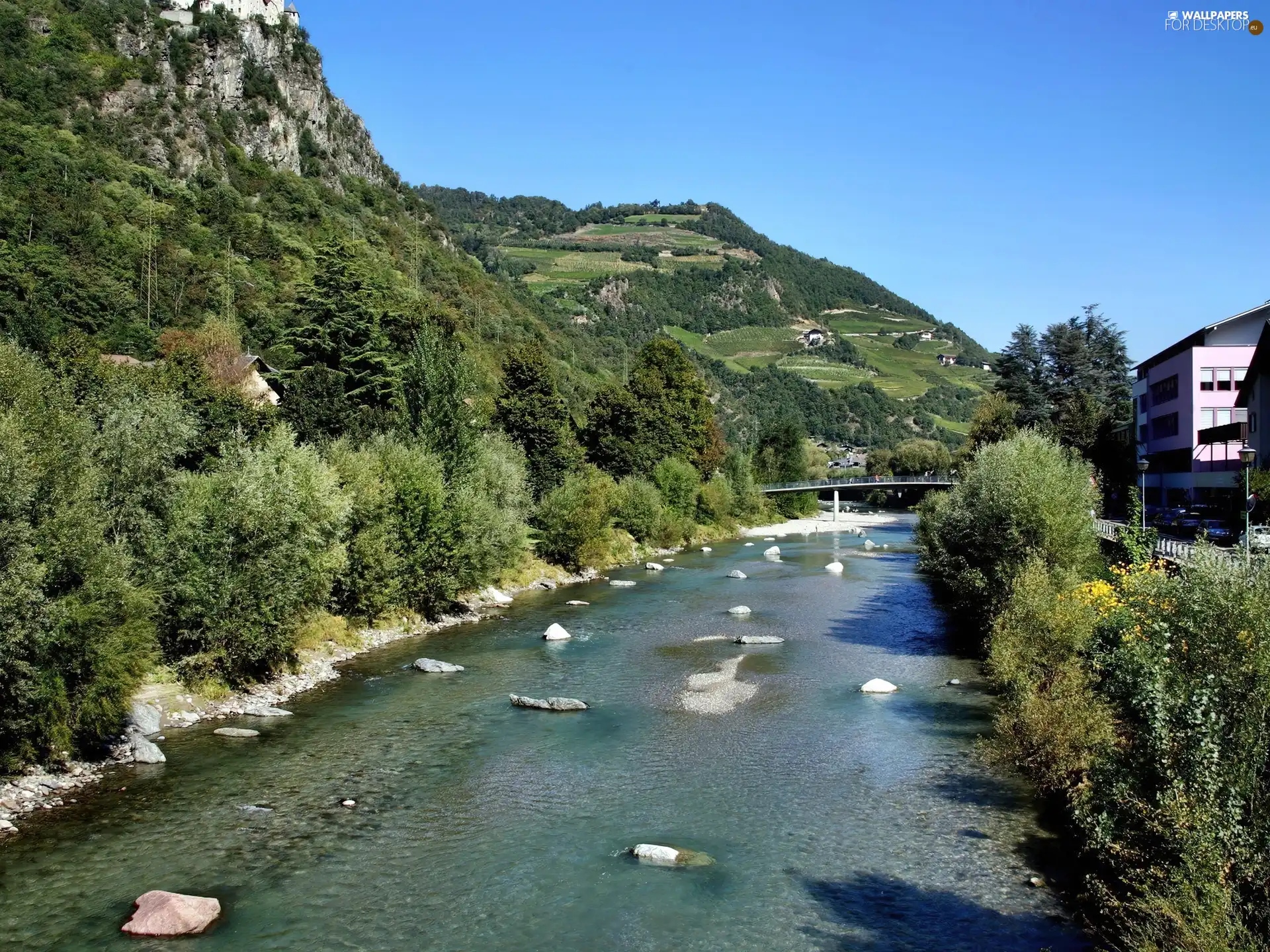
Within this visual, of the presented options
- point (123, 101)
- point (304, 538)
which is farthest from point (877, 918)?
point (123, 101)

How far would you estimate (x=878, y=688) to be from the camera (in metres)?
29.7

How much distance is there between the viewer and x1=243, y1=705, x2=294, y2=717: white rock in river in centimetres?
2622

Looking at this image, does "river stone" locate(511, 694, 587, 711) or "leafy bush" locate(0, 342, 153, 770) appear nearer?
"leafy bush" locate(0, 342, 153, 770)

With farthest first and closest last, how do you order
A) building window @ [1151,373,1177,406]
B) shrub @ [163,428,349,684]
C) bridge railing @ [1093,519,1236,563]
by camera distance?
building window @ [1151,373,1177,406] < bridge railing @ [1093,519,1236,563] < shrub @ [163,428,349,684]

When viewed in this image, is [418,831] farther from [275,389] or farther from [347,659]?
[275,389]

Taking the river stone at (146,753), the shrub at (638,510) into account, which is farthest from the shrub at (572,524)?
the river stone at (146,753)

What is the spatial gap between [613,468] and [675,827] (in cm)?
5623

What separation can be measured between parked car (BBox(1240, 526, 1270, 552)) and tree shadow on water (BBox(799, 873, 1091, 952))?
1338cm

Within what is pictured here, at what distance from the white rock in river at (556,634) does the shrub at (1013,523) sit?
1630cm

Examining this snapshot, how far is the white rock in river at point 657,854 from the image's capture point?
1738 cm

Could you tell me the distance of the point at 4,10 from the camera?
106938mm

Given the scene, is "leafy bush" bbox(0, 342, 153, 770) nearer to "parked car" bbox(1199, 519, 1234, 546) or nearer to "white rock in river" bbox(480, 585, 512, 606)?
"white rock in river" bbox(480, 585, 512, 606)

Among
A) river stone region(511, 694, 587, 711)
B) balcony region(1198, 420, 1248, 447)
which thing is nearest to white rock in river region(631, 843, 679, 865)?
river stone region(511, 694, 587, 711)

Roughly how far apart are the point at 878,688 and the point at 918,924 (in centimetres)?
1482
